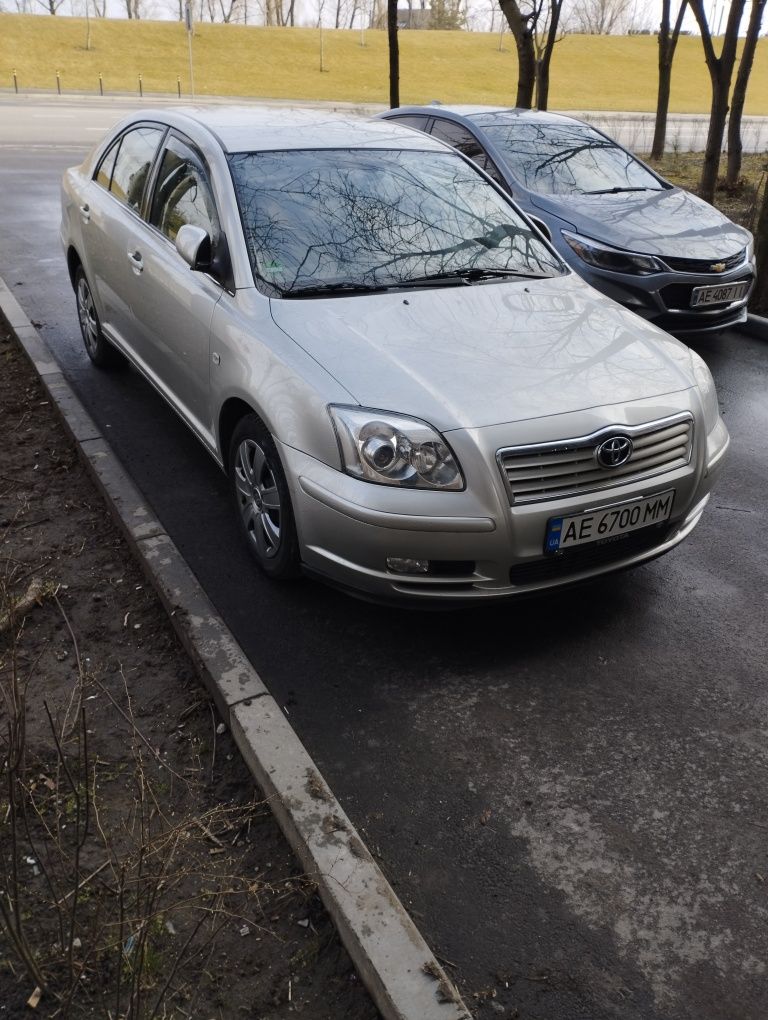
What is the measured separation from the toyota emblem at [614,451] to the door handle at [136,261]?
9.30 feet

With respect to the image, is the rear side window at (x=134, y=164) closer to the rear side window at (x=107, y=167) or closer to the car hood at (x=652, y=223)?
the rear side window at (x=107, y=167)

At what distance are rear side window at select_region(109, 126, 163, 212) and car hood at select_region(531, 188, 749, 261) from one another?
10.7 feet

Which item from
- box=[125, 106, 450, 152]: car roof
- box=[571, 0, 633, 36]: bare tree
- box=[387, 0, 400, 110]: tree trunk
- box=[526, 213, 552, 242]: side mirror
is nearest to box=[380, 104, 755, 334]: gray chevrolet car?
box=[526, 213, 552, 242]: side mirror

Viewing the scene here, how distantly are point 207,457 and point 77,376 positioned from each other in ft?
5.40

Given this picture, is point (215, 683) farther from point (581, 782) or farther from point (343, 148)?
point (343, 148)

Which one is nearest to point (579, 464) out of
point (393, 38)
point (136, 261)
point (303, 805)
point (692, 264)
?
point (303, 805)

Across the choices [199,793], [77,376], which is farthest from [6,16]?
[199,793]

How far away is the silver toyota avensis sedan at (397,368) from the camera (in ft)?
10.9

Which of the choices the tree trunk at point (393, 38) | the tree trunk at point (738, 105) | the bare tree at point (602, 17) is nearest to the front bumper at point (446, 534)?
the tree trunk at point (393, 38)

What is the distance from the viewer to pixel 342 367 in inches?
139

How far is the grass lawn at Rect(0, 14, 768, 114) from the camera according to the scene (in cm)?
5306

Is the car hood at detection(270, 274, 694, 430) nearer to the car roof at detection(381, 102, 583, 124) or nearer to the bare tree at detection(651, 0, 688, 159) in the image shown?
the car roof at detection(381, 102, 583, 124)

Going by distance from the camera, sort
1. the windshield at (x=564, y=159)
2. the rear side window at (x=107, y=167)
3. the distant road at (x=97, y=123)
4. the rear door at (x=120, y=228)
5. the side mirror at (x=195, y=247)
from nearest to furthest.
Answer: the side mirror at (x=195, y=247), the rear door at (x=120, y=228), the rear side window at (x=107, y=167), the windshield at (x=564, y=159), the distant road at (x=97, y=123)

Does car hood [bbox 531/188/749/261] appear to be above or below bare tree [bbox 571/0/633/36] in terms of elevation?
below
